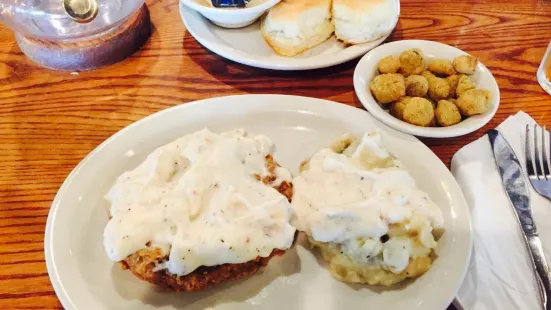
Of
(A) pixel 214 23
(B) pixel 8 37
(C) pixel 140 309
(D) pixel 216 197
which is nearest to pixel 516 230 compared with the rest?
(D) pixel 216 197

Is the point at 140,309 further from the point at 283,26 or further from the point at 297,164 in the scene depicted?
the point at 283,26

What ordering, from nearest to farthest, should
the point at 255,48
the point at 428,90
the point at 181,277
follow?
the point at 181,277 → the point at 428,90 → the point at 255,48

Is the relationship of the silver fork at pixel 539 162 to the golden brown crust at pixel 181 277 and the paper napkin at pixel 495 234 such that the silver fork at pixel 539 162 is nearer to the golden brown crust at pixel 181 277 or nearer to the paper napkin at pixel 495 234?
the paper napkin at pixel 495 234

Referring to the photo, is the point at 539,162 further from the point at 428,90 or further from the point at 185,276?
the point at 185,276

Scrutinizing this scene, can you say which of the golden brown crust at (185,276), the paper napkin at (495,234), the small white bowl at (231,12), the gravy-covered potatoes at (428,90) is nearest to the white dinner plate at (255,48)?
the small white bowl at (231,12)

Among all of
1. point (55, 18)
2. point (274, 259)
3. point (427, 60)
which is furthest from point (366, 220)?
point (55, 18)

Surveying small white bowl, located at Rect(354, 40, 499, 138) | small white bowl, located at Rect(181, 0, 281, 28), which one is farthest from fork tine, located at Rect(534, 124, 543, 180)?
small white bowl, located at Rect(181, 0, 281, 28)

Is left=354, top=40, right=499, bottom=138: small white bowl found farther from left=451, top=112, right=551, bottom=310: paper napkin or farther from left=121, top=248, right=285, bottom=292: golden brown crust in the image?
left=121, top=248, right=285, bottom=292: golden brown crust
